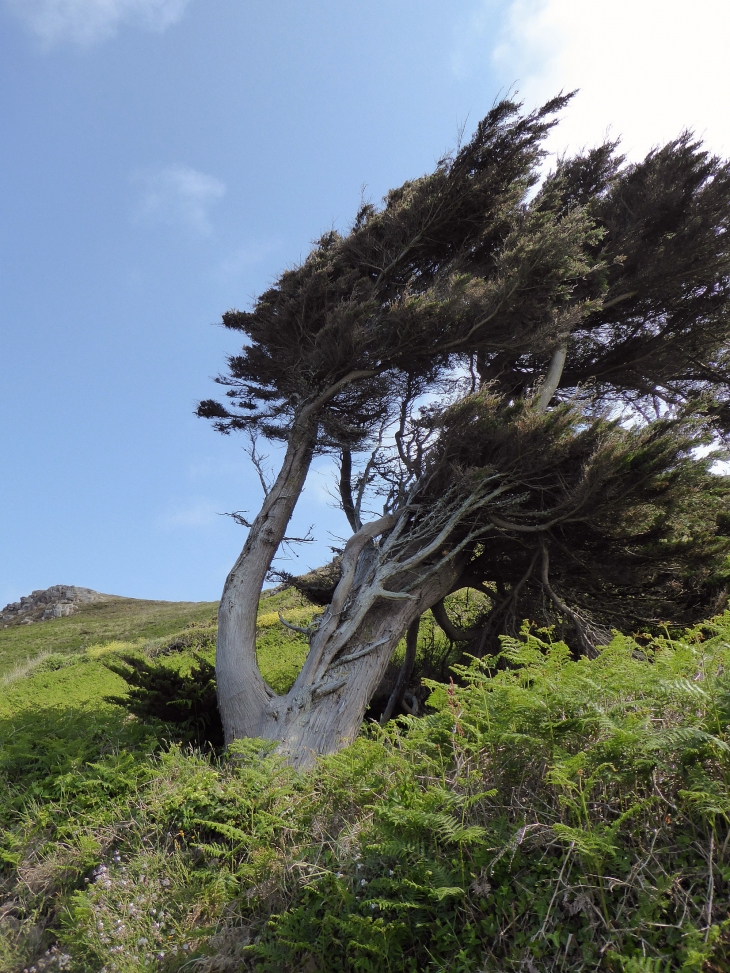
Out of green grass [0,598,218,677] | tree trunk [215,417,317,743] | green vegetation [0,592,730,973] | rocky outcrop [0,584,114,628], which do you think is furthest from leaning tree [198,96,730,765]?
rocky outcrop [0,584,114,628]

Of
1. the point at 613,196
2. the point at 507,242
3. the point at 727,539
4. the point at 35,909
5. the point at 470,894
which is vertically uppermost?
the point at 613,196

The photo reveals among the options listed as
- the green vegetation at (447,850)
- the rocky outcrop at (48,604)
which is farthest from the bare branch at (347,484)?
the rocky outcrop at (48,604)

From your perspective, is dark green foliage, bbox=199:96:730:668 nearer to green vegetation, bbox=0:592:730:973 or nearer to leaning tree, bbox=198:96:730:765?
leaning tree, bbox=198:96:730:765

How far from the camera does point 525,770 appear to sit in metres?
3.20

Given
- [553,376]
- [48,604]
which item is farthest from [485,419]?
[48,604]

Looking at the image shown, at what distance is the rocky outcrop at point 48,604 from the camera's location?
44.1 meters

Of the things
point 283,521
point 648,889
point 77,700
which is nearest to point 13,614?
point 77,700

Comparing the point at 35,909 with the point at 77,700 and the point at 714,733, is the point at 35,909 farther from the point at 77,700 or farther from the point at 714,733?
the point at 77,700

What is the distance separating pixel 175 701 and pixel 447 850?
18.2 ft

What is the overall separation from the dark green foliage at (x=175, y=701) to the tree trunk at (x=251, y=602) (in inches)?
18.1

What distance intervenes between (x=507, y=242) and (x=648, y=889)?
916 cm

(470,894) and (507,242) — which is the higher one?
(507,242)

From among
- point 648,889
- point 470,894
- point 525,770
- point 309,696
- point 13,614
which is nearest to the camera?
point 648,889

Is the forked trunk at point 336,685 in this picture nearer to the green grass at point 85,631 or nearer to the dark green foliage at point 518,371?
the dark green foliage at point 518,371
